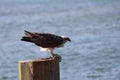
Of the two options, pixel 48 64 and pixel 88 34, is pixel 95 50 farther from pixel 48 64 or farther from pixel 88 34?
pixel 48 64

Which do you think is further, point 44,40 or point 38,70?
point 44,40

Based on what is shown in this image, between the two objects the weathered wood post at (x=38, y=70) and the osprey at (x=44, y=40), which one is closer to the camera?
the weathered wood post at (x=38, y=70)

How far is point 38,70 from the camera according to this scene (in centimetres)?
614

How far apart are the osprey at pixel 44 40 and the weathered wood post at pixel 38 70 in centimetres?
54

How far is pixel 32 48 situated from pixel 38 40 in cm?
1564

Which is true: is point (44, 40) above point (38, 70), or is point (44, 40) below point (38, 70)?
above

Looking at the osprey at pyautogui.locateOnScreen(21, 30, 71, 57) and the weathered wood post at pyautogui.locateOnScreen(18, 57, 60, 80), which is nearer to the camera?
the weathered wood post at pyautogui.locateOnScreen(18, 57, 60, 80)

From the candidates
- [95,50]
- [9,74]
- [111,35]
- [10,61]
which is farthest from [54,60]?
[111,35]

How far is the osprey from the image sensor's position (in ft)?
21.9

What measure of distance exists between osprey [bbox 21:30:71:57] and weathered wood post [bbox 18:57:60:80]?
0.54 m

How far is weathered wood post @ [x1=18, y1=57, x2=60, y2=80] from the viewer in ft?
20.1

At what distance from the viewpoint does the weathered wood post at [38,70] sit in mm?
6113

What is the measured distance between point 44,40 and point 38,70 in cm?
83

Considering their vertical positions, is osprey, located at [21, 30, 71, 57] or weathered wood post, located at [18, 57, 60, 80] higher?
osprey, located at [21, 30, 71, 57]
